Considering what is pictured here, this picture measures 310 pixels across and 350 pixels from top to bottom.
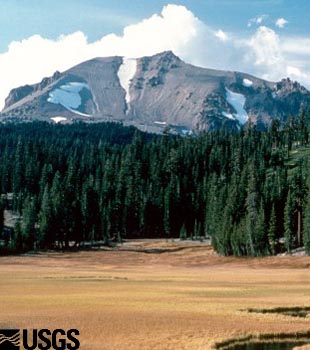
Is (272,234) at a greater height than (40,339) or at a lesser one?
lesser

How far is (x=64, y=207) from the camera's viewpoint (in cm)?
17012

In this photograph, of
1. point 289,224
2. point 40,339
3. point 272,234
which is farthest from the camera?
point 272,234

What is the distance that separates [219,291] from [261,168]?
133 meters

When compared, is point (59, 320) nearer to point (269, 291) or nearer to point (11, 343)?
point (11, 343)

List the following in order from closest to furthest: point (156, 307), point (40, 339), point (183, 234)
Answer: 1. point (40, 339)
2. point (156, 307)
3. point (183, 234)

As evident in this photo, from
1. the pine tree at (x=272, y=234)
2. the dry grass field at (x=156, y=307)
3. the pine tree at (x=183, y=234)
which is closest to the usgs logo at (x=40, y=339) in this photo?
the dry grass field at (x=156, y=307)

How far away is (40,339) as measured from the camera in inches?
1439

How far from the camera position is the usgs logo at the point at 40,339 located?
3431 centimetres

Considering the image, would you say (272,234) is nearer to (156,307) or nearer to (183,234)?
(183,234)

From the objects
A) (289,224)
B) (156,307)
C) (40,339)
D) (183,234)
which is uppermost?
(289,224)

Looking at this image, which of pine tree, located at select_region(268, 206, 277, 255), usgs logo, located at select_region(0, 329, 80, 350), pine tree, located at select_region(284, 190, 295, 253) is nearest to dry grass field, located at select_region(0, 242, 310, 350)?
usgs logo, located at select_region(0, 329, 80, 350)

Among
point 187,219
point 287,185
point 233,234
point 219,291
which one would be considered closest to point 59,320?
point 219,291

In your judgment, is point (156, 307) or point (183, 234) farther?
point (183, 234)

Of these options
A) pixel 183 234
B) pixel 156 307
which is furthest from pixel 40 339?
pixel 183 234
